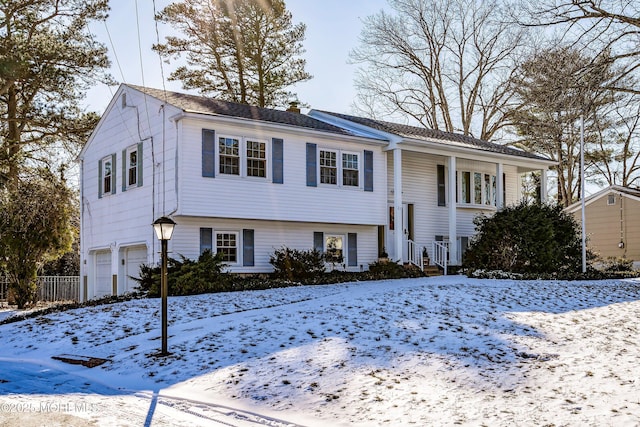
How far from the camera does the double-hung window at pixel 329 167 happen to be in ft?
70.9

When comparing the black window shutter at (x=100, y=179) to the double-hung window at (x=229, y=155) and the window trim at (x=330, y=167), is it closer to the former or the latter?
the double-hung window at (x=229, y=155)

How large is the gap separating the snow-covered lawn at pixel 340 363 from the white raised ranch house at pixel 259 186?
Answer: 15.1 feet

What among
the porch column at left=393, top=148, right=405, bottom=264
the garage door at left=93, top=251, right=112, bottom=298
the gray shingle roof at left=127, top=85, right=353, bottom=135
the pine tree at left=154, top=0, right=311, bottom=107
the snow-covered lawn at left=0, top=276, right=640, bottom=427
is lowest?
the snow-covered lawn at left=0, top=276, right=640, bottom=427

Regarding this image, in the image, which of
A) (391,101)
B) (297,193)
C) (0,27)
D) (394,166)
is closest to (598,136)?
(391,101)

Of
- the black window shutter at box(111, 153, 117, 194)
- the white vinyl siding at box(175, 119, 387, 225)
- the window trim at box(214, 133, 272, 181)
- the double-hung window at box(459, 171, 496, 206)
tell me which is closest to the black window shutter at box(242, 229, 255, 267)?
the white vinyl siding at box(175, 119, 387, 225)

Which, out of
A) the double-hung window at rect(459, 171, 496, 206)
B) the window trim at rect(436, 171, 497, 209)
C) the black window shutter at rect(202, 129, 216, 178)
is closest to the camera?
the black window shutter at rect(202, 129, 216, 178)

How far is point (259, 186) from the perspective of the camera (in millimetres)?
20016

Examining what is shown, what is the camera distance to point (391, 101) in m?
38.8

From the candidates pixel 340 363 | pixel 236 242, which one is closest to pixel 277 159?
pixel 236 242

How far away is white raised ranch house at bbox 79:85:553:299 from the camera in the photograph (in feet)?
63.2

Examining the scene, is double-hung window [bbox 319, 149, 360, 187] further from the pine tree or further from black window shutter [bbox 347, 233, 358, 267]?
the pine tree

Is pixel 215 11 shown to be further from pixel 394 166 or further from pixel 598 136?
pixel 598 136

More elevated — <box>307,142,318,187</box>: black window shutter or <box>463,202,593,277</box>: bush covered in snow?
<box>307,142,318,187</box>: black window shutter

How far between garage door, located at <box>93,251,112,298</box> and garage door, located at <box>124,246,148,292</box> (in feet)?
4.72
